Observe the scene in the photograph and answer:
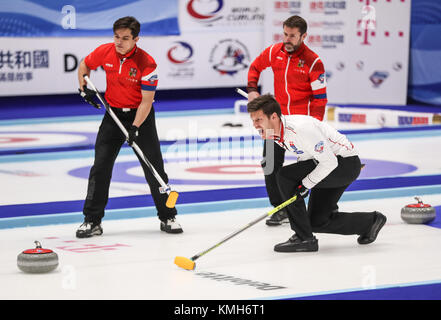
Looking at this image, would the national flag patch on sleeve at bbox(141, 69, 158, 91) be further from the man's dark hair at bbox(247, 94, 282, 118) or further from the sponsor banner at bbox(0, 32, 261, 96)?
the sponsor banner at bbox(0, 32, 261, 96)

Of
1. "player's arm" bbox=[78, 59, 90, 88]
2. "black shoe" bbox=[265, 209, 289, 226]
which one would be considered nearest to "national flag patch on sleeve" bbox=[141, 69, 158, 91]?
"player's arm" bbox=[78, 59, 90, 88]

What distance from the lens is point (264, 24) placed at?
17.5 metres

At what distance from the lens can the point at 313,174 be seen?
6.01 meters

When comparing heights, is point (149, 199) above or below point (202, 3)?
below

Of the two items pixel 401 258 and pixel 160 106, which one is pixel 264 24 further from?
pixel 401 258

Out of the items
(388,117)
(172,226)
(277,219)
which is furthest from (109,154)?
(388,117)

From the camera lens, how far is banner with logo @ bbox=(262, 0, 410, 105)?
1606cm

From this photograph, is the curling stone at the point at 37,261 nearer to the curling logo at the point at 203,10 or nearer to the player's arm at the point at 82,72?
the player's arm at the point at 82,72

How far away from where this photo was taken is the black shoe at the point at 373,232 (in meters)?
6.46

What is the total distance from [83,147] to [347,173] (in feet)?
19.0

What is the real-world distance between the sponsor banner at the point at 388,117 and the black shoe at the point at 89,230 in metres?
7.54

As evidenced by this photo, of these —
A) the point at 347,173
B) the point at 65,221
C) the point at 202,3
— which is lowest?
the point at 65,221
